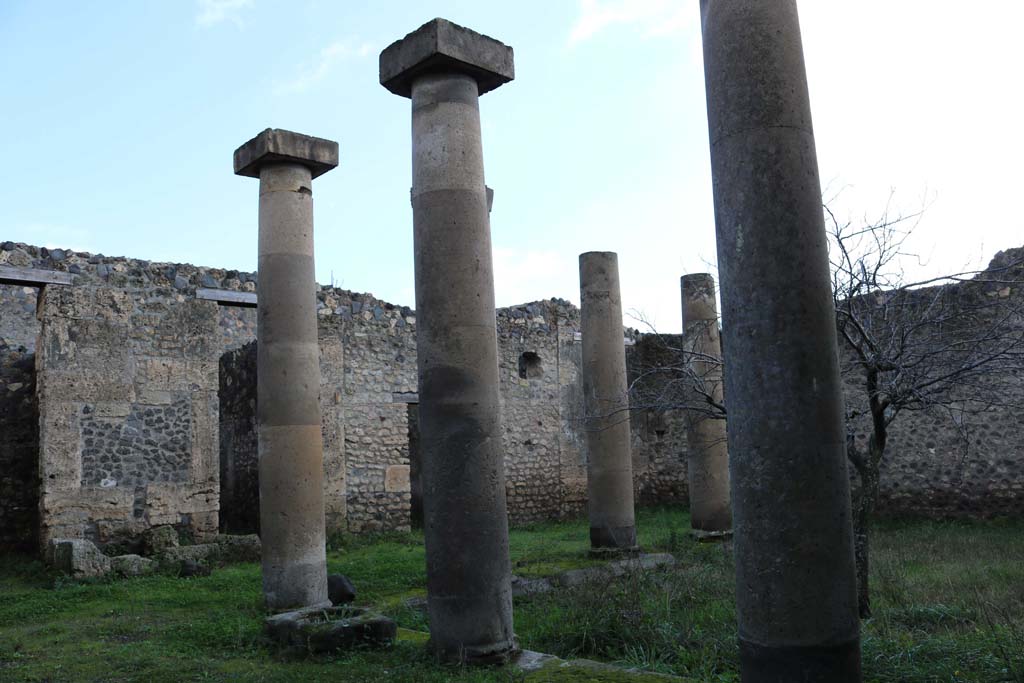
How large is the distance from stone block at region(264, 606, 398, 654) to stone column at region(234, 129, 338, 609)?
1.23 metres

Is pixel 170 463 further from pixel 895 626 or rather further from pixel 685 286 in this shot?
pixel 895 626

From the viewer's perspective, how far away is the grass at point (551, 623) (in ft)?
17.1

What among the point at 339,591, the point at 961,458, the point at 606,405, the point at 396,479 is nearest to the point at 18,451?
the point at 396,479

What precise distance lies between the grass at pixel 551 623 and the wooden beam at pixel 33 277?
395 centimetres

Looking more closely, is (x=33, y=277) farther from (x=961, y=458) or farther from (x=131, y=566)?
(x=961, y=458)

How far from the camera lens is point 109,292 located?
40.5 feet

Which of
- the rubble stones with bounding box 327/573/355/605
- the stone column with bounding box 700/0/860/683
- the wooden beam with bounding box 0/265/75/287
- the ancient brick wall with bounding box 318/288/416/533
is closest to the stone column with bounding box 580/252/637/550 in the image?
the rubble stones with bounding box 327/573/355/605

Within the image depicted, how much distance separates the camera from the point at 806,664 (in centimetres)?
A: 315

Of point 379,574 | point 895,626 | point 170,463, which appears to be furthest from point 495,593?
point 170,463

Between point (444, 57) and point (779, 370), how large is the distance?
11.3ft

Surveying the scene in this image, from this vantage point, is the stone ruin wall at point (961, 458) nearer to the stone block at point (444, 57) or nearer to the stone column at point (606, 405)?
the stone column at point (606, 405)

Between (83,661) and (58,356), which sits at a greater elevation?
(58,356)

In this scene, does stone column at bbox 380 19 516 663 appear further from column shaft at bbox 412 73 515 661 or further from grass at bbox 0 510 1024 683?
grass at bbox 0 510 1024 683

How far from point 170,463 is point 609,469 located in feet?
21.1
